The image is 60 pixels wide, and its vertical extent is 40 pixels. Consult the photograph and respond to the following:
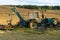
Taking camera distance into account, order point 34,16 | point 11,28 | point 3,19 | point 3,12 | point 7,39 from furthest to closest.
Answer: point 3,12
point 3,19
point 34,16
point 11,28
point 7,39

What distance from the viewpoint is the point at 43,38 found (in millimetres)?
16516

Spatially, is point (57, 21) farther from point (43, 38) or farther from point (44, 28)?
point (43, 38)

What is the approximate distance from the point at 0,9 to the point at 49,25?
12.2 metres

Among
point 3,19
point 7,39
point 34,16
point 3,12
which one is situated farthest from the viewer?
point 3,12

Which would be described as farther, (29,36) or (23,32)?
(23,32)

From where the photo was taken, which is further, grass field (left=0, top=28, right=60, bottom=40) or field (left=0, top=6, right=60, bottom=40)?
field (left=0, top=6, right=60, bottom=40)

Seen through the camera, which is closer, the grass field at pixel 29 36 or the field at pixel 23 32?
the grass field at pixel 29 36

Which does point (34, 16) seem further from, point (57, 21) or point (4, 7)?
point (4, 7)

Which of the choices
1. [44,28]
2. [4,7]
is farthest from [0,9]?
[44,28]

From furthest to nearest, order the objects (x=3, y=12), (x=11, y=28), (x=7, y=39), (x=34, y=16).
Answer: (x=3, y=12) → (x=34, y=16) → (x=11, y=28) → (x=7, y=39)

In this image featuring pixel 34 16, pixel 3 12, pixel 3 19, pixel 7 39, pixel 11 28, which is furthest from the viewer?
pixel 3 12

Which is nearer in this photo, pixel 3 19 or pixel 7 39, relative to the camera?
pixel 7 39

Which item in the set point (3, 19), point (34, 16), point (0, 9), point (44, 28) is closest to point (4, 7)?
point (0, 9)

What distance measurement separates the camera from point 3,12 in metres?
31.4
